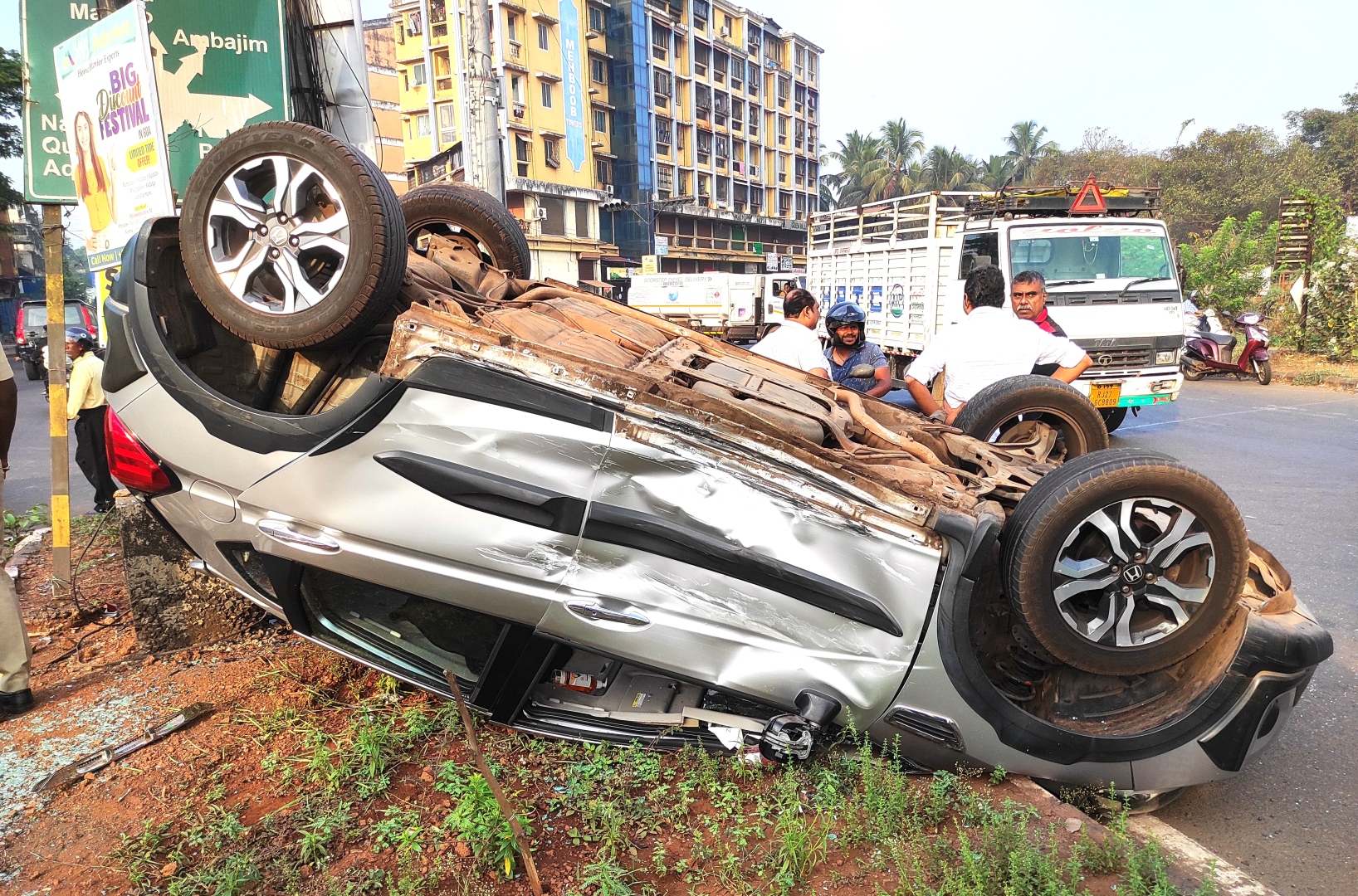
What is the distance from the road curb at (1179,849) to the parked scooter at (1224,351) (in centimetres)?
1258

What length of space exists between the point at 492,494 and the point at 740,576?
80cm

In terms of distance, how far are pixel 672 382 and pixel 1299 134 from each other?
58141 millimetres

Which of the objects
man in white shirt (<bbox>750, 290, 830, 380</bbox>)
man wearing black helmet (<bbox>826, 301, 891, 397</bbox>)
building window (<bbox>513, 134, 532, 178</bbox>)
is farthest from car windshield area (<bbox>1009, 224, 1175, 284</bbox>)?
building window (<bbox>513, 134, 532, 178</bbox>)

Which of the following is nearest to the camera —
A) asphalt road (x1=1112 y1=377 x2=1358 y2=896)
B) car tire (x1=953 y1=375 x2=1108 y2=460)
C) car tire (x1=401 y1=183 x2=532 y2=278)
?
asphalt road (x1=1112 y1=377 x2=1358 y2=896)

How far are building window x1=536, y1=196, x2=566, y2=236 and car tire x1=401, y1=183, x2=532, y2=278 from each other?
133 feet

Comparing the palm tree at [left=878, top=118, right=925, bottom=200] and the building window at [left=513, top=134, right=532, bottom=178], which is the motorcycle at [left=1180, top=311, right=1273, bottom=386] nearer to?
the building window at [left=513, top=134, right=532, bottom=178]

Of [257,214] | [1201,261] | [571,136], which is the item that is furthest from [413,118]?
[257,214]

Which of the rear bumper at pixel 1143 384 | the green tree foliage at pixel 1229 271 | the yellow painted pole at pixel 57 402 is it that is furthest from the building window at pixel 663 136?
the yellow painted pole at pixel 57 402

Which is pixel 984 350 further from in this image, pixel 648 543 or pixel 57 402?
pixel 57 402

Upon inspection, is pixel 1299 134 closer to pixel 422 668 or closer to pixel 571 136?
pixel 571 136

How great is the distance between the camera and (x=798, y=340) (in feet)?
16.5

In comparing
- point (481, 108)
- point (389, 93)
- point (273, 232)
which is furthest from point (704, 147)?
point (273, 232)

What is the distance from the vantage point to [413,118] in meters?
45.8

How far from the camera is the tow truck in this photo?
880 cm
